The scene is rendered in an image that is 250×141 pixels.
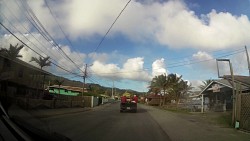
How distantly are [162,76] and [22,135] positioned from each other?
249 ft

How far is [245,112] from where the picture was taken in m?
17.5

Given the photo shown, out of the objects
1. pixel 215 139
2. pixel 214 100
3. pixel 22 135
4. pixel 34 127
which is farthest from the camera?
pixel 214 100

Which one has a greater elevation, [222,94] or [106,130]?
[222,94]

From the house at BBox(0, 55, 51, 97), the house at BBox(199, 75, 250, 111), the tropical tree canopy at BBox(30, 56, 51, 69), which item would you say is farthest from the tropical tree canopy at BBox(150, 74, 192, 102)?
the house at BBox(0, 55, 51, 97)

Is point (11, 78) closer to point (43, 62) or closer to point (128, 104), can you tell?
point (43, 62)

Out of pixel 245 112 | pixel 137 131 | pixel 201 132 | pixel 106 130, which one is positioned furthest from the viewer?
pixel 245 112

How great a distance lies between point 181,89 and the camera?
7950cm

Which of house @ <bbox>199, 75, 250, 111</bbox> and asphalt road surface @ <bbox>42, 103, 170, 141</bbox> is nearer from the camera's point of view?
asphalt road surface @ <bbox>42, 103, 170, 141</bbox>

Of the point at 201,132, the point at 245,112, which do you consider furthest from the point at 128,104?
the point at 201,132

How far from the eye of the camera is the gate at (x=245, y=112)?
56.0ft

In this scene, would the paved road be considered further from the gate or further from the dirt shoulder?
the gate

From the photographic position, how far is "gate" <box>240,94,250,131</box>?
17056mm

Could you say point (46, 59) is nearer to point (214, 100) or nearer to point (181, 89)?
point (214, 100)

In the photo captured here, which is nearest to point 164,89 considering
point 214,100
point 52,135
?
point 214,100
